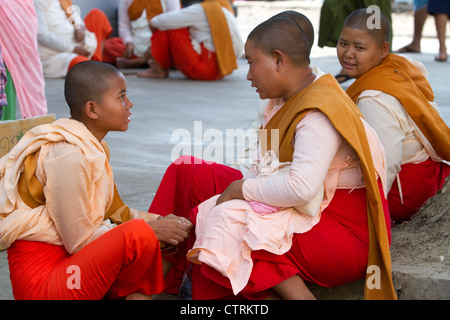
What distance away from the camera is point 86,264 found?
2154 millimetres

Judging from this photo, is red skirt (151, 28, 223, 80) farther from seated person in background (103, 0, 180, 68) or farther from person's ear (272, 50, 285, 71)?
person's ear (272, 50, 285, 71)

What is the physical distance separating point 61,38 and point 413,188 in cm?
509

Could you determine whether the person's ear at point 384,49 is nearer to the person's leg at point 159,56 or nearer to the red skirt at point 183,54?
the red skirt at point 183,54

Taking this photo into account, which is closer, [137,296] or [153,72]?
[137,296]

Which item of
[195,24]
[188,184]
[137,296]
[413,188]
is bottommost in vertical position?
[195,24]

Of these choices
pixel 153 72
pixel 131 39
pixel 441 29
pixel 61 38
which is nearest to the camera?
pixel 61 38

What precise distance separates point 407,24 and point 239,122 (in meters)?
9.35

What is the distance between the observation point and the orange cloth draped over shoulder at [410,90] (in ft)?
9.53

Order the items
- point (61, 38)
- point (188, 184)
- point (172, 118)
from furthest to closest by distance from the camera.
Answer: point (61, 38), point (172, 118), point (188, 184)

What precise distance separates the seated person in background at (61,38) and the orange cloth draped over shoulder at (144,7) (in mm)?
851

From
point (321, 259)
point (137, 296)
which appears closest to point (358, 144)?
point (321, 259)

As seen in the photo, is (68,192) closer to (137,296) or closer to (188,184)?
(137,296)

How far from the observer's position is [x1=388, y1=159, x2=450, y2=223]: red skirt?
3.01 m

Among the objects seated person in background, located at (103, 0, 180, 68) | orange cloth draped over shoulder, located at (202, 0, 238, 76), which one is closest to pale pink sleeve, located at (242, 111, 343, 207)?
orange cloth draped over shoulder, located at (202, 0, 238, 76)
